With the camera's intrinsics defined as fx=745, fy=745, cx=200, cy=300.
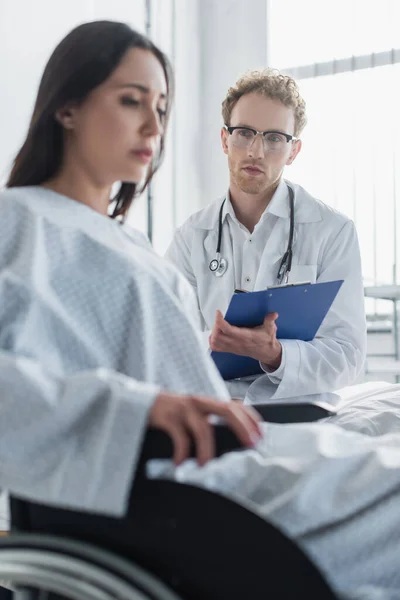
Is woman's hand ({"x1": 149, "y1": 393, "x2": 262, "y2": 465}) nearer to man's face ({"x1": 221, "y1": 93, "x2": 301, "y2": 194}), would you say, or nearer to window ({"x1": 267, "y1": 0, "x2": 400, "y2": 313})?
man's face ({"x1": 221, "y1": 93, "x2": 301, "y2": 194})

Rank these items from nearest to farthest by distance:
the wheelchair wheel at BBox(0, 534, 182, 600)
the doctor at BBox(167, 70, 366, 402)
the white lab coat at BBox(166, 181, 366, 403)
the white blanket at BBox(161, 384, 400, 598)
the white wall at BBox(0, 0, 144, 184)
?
the wheelchair wheel at BBox(0, 534, 182, 600) < the white blanket at BBox(161, 384, 400, 598) < the white lab coat at BBox(166, 181, 366, 403) < the doctor at BBox(167, 70, 366, 402) < the white wall at BBox(0, 0, 144, 184)

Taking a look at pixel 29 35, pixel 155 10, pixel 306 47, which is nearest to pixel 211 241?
pixel 29 35

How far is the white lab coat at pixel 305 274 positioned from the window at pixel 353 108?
6.12ft

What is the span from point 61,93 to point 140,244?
11.2 inches

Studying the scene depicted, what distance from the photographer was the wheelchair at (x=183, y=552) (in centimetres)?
73

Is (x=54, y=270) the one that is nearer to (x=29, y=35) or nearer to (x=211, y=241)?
(x=211, y=241)

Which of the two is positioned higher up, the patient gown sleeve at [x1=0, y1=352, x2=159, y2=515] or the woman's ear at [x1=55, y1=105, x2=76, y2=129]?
the woman's ear at [x1=55, y1=105, x2=76, y2=129]

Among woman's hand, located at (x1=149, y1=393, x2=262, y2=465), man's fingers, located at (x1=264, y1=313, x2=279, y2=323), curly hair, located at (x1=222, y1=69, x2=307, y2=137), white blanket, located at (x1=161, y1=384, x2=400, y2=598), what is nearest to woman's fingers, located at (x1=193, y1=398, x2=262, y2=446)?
woman's hand, located at (x1=149, y1=393, x2=262, y2=465)

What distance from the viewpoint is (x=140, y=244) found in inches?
50.5

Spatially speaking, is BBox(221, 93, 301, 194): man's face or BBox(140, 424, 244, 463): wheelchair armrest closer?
BBox(140, 424, 244, 463): wheelchair armrest

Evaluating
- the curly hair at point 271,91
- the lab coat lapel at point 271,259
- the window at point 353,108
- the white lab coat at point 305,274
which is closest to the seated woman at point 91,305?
the white lab coat at point 305,274

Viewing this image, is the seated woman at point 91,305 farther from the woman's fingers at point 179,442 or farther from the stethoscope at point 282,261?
the stethoscope at point 282,261

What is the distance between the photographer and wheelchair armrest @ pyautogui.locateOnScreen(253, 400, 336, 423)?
3.75 feet

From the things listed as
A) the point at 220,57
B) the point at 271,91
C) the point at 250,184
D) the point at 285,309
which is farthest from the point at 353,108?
the point at 285,309
